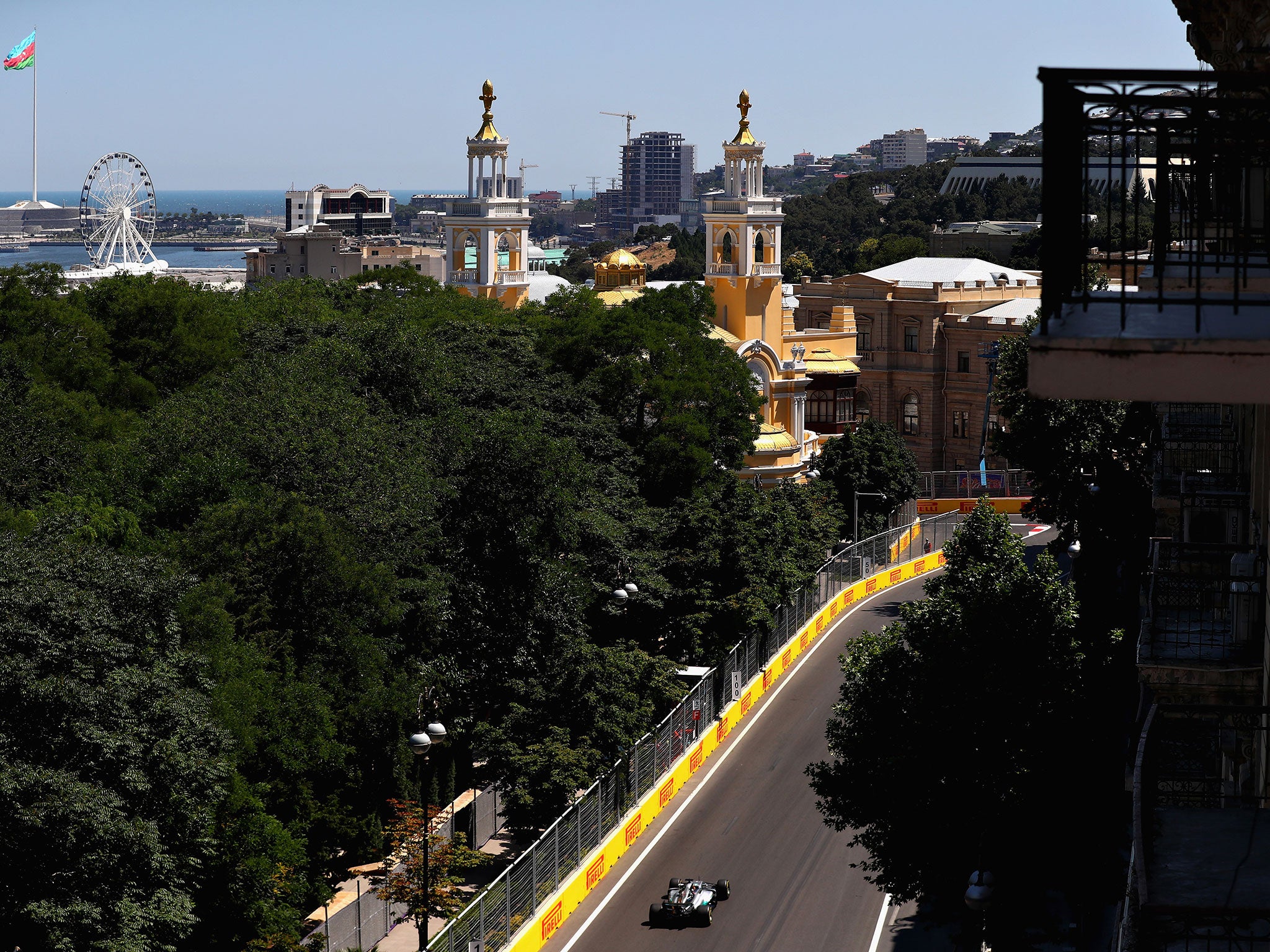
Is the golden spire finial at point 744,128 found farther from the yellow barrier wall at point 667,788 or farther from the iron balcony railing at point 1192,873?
the iron balcony railing at point 1192,873

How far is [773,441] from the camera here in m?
70.3

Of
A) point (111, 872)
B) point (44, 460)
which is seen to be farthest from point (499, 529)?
point (111, 872)

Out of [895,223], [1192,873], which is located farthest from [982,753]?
[895,223]

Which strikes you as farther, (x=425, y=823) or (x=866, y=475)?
(x=866, y=475)

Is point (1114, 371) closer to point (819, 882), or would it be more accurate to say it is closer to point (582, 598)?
point (819, 882)

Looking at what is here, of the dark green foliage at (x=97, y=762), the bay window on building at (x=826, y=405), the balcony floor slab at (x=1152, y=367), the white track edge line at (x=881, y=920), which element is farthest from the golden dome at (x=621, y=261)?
the balcony floor slab at (x=1152, y=367)

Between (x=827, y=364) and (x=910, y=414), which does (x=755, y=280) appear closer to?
(x=827, y=364)

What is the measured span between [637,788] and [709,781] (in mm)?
3811

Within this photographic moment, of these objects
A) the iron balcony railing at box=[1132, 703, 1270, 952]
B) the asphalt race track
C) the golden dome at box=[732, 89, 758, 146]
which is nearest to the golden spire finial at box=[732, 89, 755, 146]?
the golden dome at box=[732, 89, 758, 146]

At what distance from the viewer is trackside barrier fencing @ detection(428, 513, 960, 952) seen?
3081cm

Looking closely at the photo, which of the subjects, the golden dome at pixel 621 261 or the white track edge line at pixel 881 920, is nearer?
the white track edge line at pixel 881 920

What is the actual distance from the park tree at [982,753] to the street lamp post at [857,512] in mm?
38074

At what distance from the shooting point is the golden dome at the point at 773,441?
229 feet

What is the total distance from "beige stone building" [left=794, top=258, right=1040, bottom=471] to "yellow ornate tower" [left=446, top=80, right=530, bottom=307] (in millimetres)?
18254
